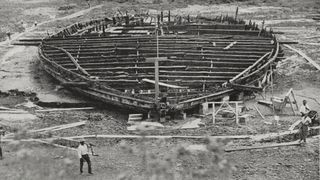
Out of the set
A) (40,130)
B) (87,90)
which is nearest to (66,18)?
(87,90)

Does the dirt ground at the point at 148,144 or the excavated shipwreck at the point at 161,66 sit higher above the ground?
the excavated shipwreck at the point at 161,66

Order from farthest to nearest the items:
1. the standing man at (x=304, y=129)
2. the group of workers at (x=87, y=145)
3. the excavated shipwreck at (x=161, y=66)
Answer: the excavated shipwreck at (x=161, y=66) < the standing man at (x=304, y=129) < the group of workers at (x=87, y=145)

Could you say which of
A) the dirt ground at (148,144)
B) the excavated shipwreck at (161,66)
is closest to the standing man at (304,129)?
the dirt ground at (148,144)

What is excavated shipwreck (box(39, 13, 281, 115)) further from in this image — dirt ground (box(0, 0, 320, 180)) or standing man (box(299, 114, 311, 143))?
standing man (box(299, 114, 311, 143))

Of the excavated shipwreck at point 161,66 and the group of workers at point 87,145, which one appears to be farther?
the excavated shipwreck at point 161,66

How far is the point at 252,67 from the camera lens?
57.3 ft

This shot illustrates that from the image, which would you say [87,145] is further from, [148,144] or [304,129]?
[304,129]

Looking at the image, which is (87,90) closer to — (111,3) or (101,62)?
(101,62)

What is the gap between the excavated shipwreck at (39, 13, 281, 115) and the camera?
49.4 ft

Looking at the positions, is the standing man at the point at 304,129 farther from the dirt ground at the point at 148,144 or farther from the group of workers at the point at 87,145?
the dirt ground at the point at 148,144

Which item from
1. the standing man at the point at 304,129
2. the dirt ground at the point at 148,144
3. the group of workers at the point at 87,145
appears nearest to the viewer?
the dirt ground at the point at 148,144

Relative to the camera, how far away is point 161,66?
1806cm

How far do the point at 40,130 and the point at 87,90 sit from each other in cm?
306

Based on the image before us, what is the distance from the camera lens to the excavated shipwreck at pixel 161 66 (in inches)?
593
